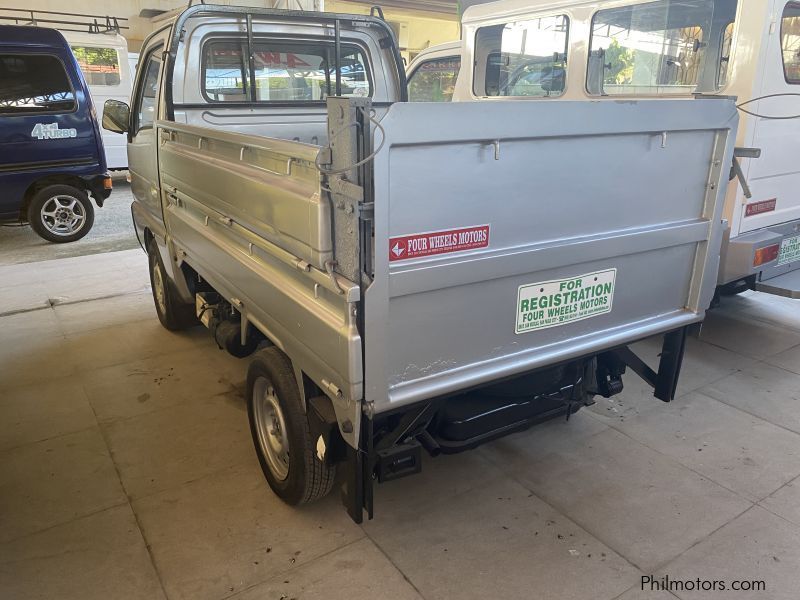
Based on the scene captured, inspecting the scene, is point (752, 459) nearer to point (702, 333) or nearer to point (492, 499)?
point (492, 499)

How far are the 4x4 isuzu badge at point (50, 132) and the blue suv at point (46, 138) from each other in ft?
0.03

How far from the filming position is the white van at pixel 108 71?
35.9 feet

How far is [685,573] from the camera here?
229 cm

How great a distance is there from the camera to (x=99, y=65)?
1115 centimetres

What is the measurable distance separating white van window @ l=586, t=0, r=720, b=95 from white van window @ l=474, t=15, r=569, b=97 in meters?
0.31

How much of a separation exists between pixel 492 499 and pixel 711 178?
1.66m

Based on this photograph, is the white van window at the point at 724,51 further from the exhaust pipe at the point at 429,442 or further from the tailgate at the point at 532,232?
the exhaust pipe at the point at 429,442

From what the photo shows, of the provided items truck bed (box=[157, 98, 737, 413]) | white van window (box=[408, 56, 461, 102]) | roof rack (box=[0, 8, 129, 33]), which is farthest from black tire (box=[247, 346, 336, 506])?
roof rack (box=[0, 8, 129, 33])

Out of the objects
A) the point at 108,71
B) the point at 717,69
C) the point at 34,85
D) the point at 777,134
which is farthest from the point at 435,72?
the point at 108,71

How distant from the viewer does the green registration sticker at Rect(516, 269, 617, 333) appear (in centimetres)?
223

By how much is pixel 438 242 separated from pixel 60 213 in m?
7.32

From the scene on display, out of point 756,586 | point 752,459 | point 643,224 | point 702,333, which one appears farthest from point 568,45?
point 756,586

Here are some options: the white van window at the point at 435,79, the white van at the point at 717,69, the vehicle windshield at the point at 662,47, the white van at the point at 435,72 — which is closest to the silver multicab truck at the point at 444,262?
the white van at the point at 717,69

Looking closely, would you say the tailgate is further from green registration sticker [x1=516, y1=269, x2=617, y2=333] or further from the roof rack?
the roof rack
